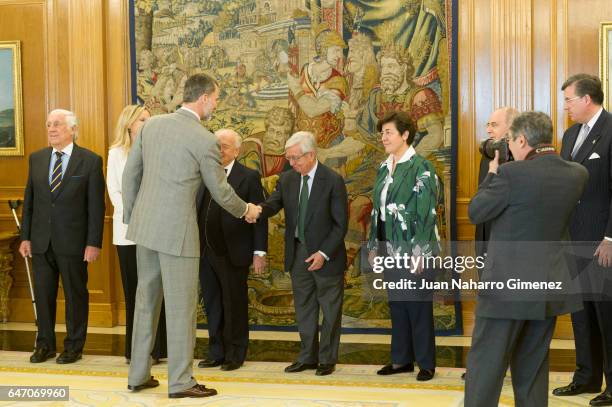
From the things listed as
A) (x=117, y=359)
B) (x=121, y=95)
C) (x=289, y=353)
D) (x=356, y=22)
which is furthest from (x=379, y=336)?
(x=121, y=95)

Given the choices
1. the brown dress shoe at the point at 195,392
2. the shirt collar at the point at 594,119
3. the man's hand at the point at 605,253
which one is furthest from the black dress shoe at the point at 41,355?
the shirt collar at the point at 594,119

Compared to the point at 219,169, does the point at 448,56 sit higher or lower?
higher

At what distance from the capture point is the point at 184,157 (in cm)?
502

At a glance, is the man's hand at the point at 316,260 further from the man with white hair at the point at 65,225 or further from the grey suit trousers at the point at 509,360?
the grey suit trousers at the point at 509,360

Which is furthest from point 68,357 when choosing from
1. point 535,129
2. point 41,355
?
point 535,129

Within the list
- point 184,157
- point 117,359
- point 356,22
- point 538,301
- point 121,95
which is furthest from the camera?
point 121,95

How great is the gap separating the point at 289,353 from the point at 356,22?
2.94 meters

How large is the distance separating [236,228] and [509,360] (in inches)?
101

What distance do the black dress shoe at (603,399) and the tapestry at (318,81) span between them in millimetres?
2456

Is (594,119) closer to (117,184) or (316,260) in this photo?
(316,260)

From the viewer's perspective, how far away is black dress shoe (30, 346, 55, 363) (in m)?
6.34

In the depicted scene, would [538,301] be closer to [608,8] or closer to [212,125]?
[608,8]

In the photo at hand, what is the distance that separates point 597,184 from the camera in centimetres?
514

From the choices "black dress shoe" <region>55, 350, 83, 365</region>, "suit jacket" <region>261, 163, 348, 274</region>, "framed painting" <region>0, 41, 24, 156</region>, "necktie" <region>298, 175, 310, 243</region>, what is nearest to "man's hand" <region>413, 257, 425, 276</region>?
"suit jacket" <region>261, 163, 348, 274</region>
